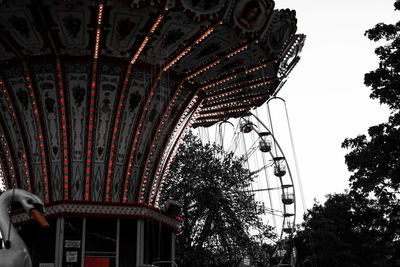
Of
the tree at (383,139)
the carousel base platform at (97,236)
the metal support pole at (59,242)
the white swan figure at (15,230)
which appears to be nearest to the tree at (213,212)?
the tree at (383,139)

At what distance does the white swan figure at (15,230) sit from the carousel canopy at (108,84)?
474 cm

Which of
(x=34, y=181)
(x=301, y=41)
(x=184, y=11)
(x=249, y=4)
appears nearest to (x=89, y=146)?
(x=34, y=181)

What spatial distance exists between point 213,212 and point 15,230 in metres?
20.4

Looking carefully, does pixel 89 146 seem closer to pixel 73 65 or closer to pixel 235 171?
pixel 73 65

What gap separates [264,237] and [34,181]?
1867 cm

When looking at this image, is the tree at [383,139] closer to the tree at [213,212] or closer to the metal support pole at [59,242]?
the tree at [213,212]

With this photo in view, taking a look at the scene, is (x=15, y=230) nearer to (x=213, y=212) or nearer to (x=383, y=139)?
(x=383, y=139)

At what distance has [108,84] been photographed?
13.1 m

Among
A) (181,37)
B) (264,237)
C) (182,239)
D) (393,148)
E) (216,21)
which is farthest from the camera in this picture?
(264,237)

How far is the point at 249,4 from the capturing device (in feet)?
37.0

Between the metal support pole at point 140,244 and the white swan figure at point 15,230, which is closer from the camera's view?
the white swan figure at point 15,230

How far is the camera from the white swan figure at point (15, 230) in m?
7.03

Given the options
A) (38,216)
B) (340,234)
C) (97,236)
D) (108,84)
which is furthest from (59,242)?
(340,234)

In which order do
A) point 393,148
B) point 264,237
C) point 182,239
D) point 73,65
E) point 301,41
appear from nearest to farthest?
point 73,65 → point 301,41 → point 393,148 → point 182,239 → point 264,237
